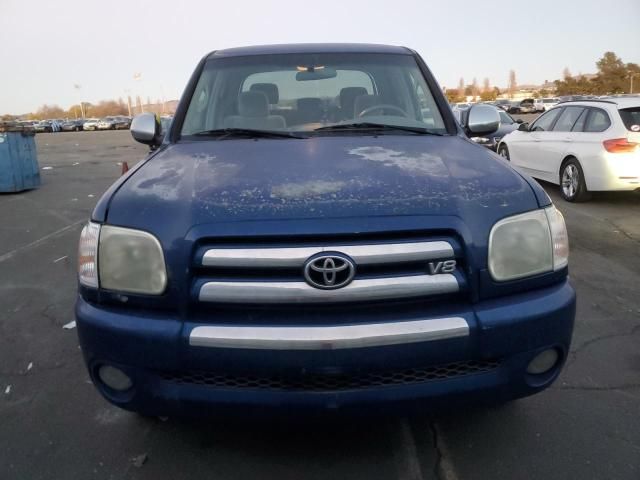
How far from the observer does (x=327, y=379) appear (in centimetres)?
201

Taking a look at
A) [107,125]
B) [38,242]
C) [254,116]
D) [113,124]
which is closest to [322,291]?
[254,116]

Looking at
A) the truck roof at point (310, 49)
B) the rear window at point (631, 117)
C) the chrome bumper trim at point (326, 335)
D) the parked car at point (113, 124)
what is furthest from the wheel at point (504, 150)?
the parked car at point (113, 124)

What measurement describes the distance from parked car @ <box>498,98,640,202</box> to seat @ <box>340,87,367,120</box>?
5.85 m

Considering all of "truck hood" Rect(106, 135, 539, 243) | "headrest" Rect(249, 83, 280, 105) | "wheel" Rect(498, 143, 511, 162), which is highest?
"headrest" Rect(249, 83, 280, 105)

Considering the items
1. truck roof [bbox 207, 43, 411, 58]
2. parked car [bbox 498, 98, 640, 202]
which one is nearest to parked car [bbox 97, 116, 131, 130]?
parked car [bbox 498, 98, 640, 202]

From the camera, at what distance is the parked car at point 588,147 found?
7789mm

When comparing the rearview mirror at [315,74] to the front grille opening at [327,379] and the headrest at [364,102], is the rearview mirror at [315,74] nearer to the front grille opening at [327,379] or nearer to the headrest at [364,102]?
the headrest at [364,102]

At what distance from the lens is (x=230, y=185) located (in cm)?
227

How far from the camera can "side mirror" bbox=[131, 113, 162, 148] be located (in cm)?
348

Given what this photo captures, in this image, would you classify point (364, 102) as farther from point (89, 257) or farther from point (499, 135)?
point (499, 135)

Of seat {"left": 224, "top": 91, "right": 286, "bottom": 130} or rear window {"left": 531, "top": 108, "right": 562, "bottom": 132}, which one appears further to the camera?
rear window {"left": 531, "top": 108, "right": 562, "bottom": 132}

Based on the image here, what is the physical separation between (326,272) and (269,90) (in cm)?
192

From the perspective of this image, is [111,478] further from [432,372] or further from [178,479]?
[432,372]

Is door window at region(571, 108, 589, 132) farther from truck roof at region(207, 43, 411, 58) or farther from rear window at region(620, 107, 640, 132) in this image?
truck roof at region(207, 43, 411, 58)
